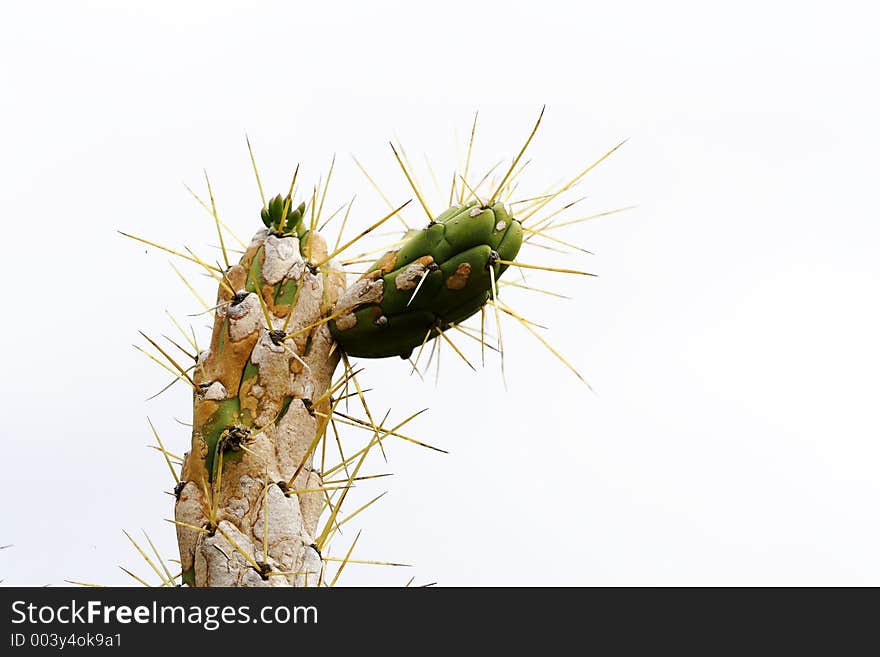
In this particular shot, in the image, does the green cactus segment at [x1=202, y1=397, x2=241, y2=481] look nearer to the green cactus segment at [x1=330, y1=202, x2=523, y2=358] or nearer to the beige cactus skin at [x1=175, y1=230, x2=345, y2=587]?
the beige cactus skin at [x1=175, y1=230, x2=345, y2=587]

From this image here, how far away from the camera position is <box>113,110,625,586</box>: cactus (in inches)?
136

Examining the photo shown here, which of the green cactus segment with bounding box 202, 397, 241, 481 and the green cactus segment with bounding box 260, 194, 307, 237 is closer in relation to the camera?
the green cactus segment with bounding box 202, 397, 241, 481

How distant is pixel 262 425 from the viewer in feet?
11.6

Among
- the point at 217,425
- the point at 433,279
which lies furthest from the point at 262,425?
the point at 433,279

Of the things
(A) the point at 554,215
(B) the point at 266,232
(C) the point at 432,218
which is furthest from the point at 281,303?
(A) the point at 554,215

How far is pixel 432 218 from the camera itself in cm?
360

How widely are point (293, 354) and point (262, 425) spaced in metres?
0.21

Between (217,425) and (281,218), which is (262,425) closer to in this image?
(217,425)
